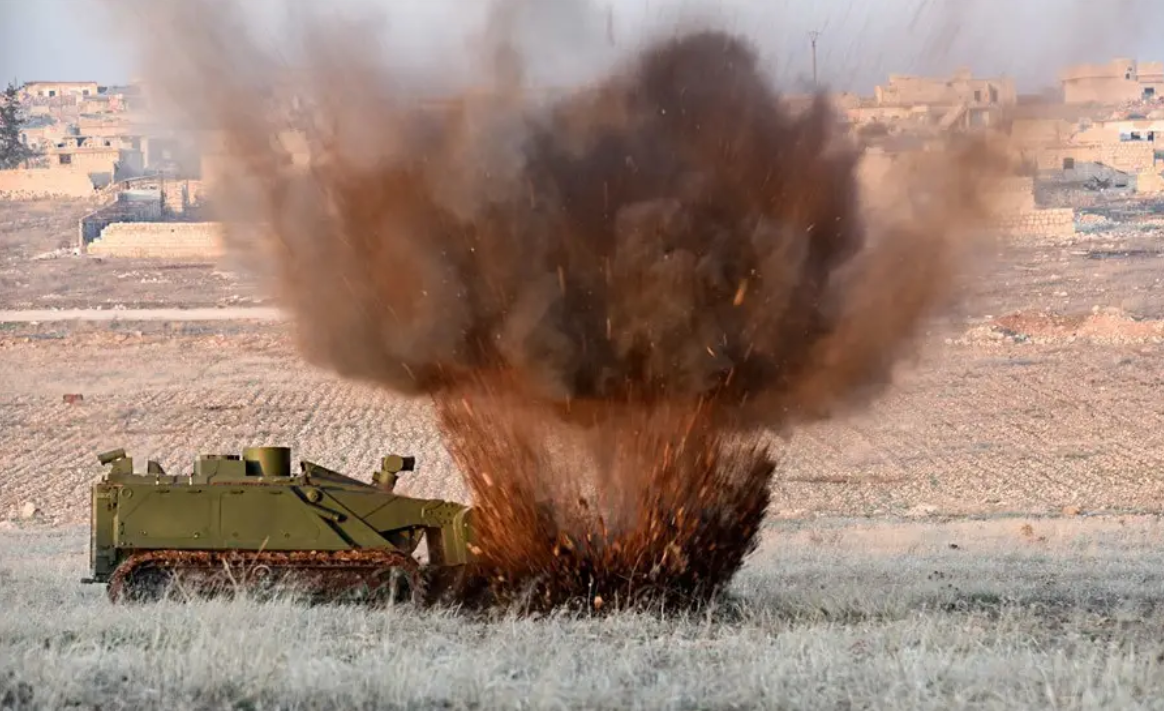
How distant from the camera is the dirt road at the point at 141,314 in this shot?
203 ft

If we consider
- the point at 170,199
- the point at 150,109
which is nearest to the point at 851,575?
the point at 150,109

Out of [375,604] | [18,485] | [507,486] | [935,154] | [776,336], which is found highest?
[935,154]

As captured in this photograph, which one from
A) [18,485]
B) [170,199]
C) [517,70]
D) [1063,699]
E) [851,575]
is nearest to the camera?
[1063,699]

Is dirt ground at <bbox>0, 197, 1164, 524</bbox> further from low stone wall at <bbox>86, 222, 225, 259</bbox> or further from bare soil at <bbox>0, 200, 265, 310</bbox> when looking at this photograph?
low stone wall at <bbox>86, 222, 225, 259</bbox>

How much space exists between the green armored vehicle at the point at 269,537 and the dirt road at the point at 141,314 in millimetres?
42579

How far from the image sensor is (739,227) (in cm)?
1587

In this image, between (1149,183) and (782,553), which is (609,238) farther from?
(1149,183)

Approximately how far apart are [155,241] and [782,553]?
59.3 m

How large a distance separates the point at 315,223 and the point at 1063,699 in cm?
749

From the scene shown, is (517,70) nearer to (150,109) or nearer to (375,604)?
(150,109)

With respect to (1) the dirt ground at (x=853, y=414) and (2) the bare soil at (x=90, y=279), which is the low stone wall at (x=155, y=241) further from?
(1) the dirt ground at (x=853, y=414)

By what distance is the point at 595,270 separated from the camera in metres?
15.8

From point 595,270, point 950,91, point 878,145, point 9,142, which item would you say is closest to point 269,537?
point 595,270

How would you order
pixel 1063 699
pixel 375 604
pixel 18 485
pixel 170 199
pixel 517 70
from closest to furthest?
1. pixel 1063 699
2. pixel 517 70
3. pixel 375 604
4. pixel 18 485
5. pixel 170 199
